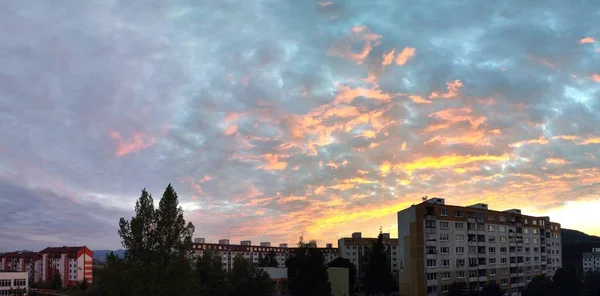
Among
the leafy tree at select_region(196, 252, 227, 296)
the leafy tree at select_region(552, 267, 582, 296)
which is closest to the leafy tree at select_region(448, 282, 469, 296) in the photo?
the leafy tree at select_region(552, 267, 582, 296)

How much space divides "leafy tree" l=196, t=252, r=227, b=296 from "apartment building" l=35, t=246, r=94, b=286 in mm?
99272

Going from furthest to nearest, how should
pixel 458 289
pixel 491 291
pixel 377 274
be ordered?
pixel 377 274
pixel 458 289
pixel 491 291

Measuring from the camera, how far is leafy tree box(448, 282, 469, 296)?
65619mm

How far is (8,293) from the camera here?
108m

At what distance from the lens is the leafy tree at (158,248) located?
37.7m

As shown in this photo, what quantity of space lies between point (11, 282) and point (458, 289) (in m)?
92.7

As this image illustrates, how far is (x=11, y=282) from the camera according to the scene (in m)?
110

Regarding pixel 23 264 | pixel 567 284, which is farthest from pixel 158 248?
pixel 23 264

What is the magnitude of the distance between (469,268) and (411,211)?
38.7ft

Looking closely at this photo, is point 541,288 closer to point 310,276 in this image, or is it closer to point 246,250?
point 310,276

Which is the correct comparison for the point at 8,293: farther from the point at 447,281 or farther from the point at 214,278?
the point at 447,281

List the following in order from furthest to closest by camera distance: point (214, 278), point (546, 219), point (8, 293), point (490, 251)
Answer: point (8, 293), point (546, 219), point (490, 251), point (214, 278)

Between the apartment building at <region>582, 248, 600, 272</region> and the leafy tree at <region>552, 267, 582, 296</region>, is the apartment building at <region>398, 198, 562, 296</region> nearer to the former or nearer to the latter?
the leafy tree at <region>552, 267, 582, 296</region>

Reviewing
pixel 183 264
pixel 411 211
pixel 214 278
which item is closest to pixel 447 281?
pixel 411 211
